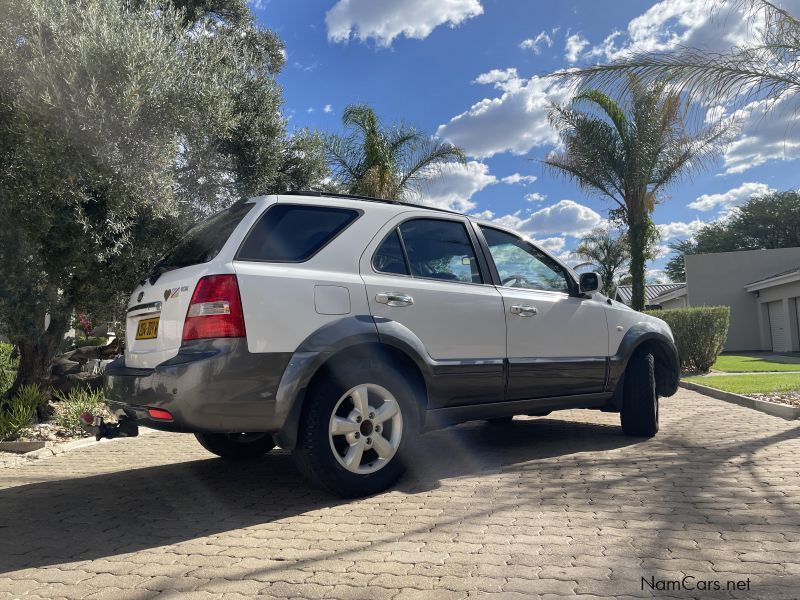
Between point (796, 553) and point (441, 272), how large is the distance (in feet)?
8.96

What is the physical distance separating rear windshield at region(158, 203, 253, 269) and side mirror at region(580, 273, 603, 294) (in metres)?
2.97

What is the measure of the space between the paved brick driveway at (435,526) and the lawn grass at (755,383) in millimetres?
4772

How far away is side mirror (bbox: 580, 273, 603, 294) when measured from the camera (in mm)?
5723

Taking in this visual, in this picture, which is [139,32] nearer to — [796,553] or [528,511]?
[528,511]

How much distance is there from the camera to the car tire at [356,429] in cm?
396

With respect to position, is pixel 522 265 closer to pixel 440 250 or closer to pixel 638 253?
pixel 440 250

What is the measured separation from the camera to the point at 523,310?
5152mm

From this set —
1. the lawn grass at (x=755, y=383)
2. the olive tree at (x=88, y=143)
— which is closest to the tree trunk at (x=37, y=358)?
the olive tree at (x=88, y=143)

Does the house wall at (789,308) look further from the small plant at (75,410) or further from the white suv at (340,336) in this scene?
the small plant at (75,410)

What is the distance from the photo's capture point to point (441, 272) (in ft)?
16.0

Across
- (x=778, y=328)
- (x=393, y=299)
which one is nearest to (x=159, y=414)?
(x=393, y=299)

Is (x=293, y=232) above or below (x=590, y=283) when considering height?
above

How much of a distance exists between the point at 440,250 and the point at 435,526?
2.09 metres

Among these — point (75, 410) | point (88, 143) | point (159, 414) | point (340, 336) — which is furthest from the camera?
point (75, 410)
